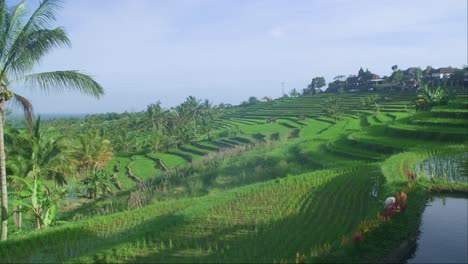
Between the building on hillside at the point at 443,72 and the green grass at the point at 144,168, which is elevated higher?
the building on hillside at the point at 443,72

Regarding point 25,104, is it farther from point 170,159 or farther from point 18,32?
point 170,159

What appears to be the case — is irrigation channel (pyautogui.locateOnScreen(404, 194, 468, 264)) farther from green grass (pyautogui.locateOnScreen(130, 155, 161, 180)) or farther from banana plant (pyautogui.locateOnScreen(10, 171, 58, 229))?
green grass (pyautogui.locateOnScreen(130, 155, 161, 180))

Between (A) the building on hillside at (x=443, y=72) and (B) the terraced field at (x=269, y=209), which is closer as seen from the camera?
(B) the terraced field at (x=269, y=209)

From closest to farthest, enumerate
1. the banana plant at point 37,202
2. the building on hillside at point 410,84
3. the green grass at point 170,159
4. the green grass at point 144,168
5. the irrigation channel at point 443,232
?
the irrigation channel at point 443,232
the banana plant at point 37,202
the green grass at point 144,168
the green grass at point 170,159
the building on hillside at point 410,84

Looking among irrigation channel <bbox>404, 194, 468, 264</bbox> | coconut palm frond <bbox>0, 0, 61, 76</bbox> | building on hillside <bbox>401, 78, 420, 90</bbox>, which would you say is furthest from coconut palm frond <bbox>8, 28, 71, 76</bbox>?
building on hillside <bbox>401, 78, 420, 90</bbox>

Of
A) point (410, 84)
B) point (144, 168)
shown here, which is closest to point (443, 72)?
point (410, 84)

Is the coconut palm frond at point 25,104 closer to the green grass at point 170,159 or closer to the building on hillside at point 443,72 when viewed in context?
the green grass at point 170,159

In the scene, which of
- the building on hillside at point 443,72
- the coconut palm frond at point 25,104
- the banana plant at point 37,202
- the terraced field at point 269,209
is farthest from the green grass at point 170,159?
the building on hillside at point 443,72

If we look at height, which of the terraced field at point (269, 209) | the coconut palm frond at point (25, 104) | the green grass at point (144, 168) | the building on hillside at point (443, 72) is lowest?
the green grass at point (144, 168)

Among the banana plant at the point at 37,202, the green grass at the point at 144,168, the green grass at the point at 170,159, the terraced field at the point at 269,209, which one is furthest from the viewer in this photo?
the green grass at the point at 170,159
